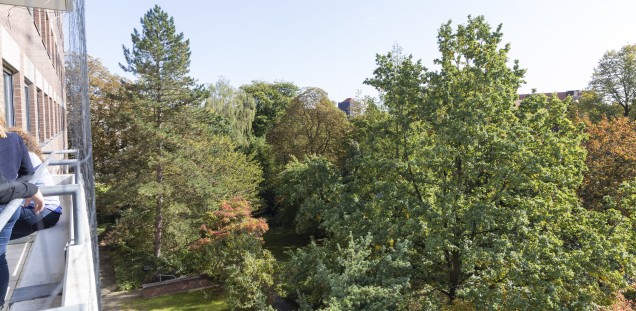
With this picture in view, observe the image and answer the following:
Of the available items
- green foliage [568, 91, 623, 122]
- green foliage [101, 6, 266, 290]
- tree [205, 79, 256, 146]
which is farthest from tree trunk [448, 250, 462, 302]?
tree [205, 79, 256, 146]

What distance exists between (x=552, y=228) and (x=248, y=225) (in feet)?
38.6

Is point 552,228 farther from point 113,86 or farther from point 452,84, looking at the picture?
point 113,86

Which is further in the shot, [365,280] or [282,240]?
[282,240]

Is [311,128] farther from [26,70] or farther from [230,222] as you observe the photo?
[26,70]

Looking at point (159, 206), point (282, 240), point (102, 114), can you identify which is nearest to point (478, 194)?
point (159, 206)

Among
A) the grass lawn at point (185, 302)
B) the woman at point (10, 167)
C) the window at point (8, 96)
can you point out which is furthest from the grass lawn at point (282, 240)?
the woman at point (10, 167)

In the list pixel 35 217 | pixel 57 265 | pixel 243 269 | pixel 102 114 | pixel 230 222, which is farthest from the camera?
pixel 102 114

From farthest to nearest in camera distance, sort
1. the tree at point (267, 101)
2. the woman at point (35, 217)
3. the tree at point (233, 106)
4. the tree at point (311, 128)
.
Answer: the tree at point (267, 101) < the tree at point (233, 106) < the tree at point (311, 128) < the woman at point (35, 217)

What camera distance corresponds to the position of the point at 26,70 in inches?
279

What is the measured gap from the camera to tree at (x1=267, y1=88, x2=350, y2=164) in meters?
25.8

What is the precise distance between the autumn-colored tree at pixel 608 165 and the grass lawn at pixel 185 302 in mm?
15545

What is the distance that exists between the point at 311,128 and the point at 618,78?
2149 centimetres

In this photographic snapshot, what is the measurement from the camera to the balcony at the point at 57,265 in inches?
58.7

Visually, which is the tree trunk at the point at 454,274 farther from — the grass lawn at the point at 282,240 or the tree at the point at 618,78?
the tree at the point at 618,78
